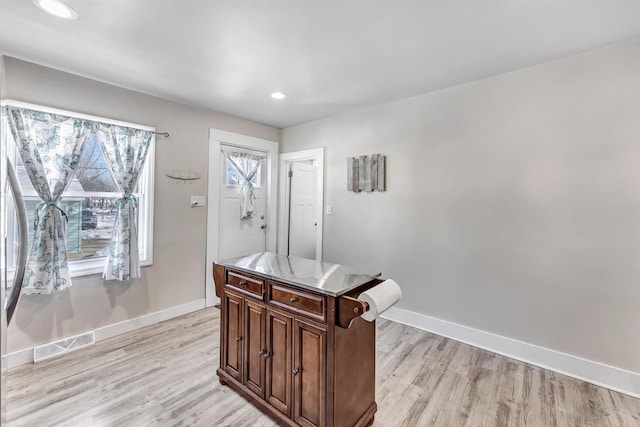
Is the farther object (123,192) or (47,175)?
(123,192)

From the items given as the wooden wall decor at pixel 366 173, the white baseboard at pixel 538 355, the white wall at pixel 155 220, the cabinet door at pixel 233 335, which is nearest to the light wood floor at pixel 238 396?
the white baseboard at pixel 538 355

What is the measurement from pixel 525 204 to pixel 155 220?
3562 millimetres

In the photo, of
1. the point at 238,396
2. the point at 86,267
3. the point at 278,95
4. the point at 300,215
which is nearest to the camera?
the point at 238,396

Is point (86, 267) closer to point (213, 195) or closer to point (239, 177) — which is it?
point (213, 195)

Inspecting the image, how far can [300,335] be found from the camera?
1.55 m

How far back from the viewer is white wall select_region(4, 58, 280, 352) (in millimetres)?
2322

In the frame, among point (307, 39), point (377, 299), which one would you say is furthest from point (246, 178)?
point (377, 299)

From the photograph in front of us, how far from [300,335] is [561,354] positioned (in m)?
2.18

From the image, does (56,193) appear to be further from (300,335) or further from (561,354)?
(561,354)

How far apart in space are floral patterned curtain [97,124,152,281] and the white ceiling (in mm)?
513

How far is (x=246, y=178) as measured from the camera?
3.91 metres

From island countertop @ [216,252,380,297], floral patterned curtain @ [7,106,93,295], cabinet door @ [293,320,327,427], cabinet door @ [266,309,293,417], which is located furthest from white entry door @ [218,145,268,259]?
cabinet door @ [293,320,327,427]

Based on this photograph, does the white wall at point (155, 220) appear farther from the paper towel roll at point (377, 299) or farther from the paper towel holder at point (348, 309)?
the paper towel roll at point (377, 299)

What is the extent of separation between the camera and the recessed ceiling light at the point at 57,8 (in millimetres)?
1631
